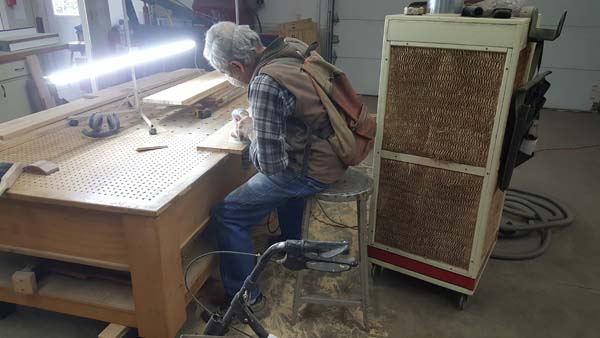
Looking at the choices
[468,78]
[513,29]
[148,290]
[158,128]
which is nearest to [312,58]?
[468,78]

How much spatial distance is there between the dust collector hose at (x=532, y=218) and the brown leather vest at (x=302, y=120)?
130cm

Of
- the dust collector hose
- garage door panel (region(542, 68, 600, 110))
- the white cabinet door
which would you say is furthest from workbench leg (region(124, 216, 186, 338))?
garage door panel (region(542, 68, 600, 110))

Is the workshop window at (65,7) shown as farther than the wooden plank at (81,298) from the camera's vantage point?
Yes

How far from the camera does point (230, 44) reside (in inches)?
68.2

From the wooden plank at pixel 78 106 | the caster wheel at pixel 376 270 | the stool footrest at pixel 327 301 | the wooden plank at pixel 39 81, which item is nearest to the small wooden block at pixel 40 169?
the wooden plank at pixel 78 106

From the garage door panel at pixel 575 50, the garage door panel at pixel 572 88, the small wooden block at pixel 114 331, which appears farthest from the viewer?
the garage door panel at pixel 572 88

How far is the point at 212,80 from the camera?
271 centimetres

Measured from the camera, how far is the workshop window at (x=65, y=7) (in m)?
5.59

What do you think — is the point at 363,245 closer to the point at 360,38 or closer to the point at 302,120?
the point at 302,120

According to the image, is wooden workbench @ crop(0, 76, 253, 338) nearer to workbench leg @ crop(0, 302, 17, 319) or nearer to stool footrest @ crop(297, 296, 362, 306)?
workbench leg @ crop(0, 302, 17, 319)

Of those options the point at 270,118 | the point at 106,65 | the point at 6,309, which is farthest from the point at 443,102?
the point at 6,309

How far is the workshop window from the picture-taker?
559cm

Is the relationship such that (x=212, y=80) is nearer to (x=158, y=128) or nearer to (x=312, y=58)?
(x=158, y=128)

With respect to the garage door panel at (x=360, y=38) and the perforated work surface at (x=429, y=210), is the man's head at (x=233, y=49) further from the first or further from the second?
the garage door panel at (x=360, y=38)
